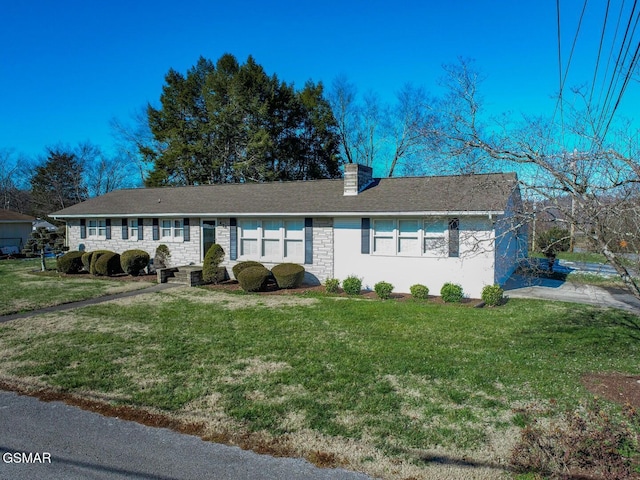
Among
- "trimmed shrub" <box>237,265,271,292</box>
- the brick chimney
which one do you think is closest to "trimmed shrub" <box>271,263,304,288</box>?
"trimmed shrub" <box>237,265,271,292</box>

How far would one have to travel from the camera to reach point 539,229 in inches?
264

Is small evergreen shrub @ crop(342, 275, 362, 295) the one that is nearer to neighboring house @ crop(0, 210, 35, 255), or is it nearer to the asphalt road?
the asphalt road

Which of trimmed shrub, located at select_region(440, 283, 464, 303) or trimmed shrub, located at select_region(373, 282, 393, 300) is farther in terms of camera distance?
trimmed shrub, located at select_region(373, 282, 393, 300)

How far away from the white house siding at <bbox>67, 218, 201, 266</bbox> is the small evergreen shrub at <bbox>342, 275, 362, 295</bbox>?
271 inches

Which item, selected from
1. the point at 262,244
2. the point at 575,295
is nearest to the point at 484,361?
the point at 575,295

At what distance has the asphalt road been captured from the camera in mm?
3576

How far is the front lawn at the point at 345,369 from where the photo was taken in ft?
13.7

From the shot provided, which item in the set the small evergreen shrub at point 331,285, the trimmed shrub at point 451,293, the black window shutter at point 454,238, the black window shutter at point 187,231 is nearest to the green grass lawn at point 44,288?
the black window shutter at point 187,231

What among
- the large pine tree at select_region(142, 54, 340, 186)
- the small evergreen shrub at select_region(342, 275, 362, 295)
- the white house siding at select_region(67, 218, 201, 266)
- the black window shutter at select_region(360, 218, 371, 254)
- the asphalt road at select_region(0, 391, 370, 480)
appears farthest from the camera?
the large pine tree at select_region(142, 54, 340, 186)

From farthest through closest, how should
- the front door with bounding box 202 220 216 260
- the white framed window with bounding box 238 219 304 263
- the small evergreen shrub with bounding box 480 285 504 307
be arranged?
the front door with bounding box 202 220 216 260
the white framed window with bounding box 238 219 304 263
the small evergreen shrub with bounding box 480 285 504 307

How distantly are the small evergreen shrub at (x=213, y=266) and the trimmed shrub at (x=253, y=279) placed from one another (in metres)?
1.97

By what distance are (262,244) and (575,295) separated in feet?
33.6

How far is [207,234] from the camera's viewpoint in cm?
1720

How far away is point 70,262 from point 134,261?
362cm
